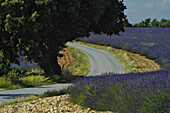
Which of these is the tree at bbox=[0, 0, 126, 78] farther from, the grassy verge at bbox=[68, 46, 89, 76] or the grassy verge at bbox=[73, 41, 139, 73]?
the grassy verge at bbox=[73, 41, 139, 73]

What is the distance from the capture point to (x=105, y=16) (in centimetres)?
1842

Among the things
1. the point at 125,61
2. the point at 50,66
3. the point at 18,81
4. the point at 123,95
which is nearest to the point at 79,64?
the point at 125,61

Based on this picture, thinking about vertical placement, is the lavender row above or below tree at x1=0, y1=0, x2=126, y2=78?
below

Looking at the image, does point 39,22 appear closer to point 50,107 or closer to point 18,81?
point 18,81

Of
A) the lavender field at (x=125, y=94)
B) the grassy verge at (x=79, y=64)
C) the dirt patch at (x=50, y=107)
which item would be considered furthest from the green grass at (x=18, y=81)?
the lavender field at (x=125, y=94)

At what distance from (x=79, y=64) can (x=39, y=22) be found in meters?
11.5

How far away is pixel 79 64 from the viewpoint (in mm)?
24938

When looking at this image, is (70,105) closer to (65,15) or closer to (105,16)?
(65,15)

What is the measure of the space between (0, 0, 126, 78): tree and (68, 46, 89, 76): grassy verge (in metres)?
5.85

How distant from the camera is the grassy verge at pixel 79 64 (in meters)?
22.1

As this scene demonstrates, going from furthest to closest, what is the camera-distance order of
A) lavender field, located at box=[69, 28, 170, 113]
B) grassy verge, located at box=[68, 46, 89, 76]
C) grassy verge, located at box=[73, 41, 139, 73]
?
grassy verge, located at box=[73, 41, 139, 73], grassy verge, located at box=[68, 46, 89, 76], lavender field, located at box=[69, 28, 170, 113]

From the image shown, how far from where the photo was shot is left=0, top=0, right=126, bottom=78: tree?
44.9 feet

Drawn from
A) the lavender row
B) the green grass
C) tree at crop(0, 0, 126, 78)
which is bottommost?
the green grass

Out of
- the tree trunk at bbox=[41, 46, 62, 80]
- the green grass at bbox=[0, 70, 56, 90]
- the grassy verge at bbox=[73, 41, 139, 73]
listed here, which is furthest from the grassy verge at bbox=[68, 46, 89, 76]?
the green grass at bbox=[0, 70, 56, 90]
